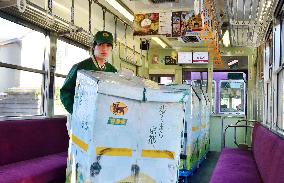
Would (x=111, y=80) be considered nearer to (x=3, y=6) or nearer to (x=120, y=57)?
(x=3, y=6)

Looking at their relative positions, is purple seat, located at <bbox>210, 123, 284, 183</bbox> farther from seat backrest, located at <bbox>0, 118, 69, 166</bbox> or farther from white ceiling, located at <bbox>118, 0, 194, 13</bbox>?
white ceiling, located at <bbox>118, 0, 194, 13</bbox>

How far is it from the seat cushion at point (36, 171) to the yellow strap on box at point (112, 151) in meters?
1.69

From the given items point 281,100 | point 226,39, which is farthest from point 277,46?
point 226,39

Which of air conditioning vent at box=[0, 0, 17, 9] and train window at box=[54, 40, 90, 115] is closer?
air conditioning vent at box=[0, 0, 17, 9]

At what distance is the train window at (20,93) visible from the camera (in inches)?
192

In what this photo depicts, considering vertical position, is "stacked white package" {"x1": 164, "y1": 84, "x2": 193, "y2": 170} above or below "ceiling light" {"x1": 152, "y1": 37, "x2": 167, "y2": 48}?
below

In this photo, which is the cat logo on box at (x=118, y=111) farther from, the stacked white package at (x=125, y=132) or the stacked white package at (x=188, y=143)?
the stacked white package at (x=188, y=143)

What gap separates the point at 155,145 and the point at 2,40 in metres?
3.58

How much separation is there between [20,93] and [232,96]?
27.1 ft

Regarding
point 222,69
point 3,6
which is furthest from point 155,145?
point 222,69

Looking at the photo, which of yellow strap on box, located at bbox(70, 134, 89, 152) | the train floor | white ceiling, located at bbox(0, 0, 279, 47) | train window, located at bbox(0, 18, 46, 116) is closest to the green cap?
yellow strap on box, located at bbox(70, 134, 89, 152)

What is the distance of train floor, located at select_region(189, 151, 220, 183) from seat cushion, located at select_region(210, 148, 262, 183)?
72 cm

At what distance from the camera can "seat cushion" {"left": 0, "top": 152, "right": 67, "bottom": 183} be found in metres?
3.43

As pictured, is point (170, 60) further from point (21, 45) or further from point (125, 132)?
point (125, 132)
